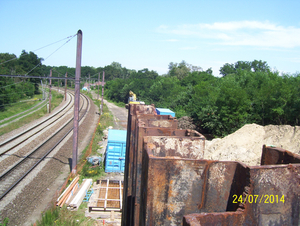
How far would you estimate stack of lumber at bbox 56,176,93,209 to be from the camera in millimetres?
10336

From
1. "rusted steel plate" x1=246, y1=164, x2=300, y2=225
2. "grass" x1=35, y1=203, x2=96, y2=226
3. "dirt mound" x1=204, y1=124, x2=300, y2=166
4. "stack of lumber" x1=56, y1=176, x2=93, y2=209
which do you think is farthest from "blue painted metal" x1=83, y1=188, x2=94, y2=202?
"rusted steel plate" x1=246, y1=164, x2=300, y2=225

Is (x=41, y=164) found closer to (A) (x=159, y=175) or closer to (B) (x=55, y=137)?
(B) (x=55, y=137)

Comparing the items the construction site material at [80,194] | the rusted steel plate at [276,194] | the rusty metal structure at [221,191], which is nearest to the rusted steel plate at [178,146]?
the rusty metal structure at [221,191]

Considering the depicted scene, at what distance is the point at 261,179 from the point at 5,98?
4209cm

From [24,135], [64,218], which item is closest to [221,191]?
[64,218]

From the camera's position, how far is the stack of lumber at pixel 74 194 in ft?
33.9

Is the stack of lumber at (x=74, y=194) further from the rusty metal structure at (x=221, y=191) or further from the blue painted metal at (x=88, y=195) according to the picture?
the rusty metal structure at (x=221, y=191)

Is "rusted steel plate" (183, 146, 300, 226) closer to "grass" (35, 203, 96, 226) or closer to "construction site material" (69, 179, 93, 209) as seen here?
"grass" (35, 203, 96, 226)

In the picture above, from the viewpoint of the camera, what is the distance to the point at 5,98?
37719 mm

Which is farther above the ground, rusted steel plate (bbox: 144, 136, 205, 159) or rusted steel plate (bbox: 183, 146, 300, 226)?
rusted steel plate (bbox: 144, 136, 205, 159)

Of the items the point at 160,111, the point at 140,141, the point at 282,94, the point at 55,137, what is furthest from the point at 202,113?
the point at 140,141

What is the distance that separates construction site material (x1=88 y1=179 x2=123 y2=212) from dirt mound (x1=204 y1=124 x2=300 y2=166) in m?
6.57

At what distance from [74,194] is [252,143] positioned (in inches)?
442

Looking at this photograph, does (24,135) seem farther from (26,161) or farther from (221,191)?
(221,191)
